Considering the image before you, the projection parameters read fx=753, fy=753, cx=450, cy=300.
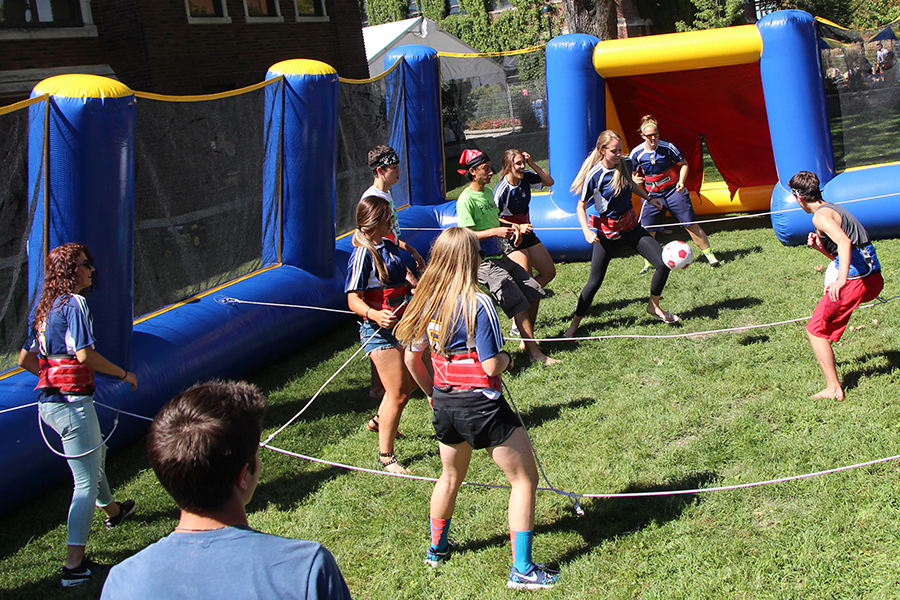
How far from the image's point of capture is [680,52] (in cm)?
916

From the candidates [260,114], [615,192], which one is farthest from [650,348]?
[260,114]

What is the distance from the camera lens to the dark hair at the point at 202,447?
5.24ft

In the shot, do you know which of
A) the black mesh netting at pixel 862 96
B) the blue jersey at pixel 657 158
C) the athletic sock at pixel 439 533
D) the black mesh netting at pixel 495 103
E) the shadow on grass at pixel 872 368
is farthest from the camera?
the black mesh netting at pixel 495 103

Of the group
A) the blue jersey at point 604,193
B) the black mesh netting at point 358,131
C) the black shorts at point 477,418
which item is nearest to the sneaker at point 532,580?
the black shorts at point 477,418

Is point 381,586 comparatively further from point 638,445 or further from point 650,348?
point 650,348

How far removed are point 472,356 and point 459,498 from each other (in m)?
1.45

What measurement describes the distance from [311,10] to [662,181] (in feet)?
44.7

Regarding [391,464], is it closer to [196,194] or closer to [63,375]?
[63,375]

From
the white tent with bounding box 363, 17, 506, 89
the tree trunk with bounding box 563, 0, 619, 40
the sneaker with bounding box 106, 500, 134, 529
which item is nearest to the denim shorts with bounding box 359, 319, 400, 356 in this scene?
the sneaker with bounding box 106, 500, 134, 529

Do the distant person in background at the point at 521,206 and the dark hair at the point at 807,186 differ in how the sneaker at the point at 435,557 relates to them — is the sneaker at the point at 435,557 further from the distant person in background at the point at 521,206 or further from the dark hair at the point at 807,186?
the dark hair at the point at 807,186

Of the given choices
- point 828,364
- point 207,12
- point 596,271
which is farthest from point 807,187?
point 207,12

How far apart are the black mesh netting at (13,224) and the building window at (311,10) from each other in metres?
15.1

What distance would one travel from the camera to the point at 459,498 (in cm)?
450

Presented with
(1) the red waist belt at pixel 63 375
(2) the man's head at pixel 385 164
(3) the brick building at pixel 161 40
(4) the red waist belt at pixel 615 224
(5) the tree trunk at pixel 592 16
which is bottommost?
(1) the red waist belt at pixel 63 375
